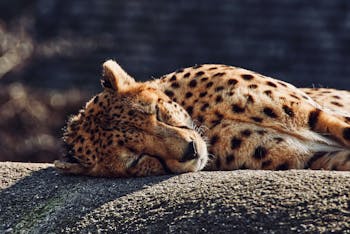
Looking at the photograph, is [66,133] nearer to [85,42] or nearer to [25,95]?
[25,95]

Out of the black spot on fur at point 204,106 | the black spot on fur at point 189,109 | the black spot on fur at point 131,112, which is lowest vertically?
the black spot on fur at point 189,109

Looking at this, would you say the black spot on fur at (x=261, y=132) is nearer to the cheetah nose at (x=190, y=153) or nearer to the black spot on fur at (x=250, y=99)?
the black spot on fur at (x=250, y=99)

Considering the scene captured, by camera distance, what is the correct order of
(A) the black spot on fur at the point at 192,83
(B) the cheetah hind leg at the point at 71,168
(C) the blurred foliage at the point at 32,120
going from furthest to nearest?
(C) the blurred foliage at the point at 32,120 < (A) the black spot on fur at the point at 192,83 < (B) the cheetah hind leg at the point at 71,168

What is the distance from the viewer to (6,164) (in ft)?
18.9

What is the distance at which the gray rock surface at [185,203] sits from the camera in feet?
14.3

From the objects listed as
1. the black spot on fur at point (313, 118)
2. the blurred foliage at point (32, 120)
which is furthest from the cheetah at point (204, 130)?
the blurred foliage at point (32, 120)

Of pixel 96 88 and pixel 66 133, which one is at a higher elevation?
pixel 66 133

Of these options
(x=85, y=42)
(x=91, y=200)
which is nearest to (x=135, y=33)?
(x=85, y=42)

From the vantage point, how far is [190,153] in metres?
5.05

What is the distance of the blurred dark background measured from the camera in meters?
10.9

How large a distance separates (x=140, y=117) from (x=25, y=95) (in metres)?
5.54

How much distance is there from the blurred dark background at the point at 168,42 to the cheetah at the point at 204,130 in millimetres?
5019

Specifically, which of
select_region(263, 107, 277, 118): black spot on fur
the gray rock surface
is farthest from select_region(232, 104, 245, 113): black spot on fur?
the gray rock surface

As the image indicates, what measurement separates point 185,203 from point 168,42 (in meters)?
6.83
